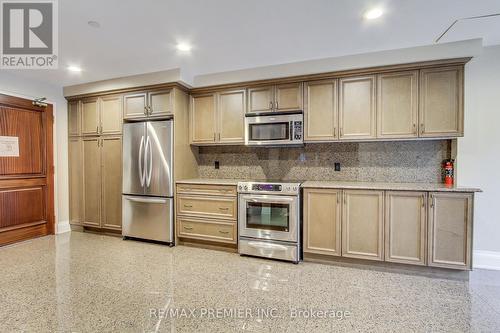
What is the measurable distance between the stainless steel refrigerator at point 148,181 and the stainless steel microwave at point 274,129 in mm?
1179

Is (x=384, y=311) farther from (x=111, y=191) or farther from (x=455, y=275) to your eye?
(x=111, y=191)

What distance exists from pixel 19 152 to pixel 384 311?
5.11 meters

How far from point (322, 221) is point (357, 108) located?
149cm

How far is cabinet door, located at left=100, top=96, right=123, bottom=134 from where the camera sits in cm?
394

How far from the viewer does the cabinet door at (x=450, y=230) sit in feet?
8.38

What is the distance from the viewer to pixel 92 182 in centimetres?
418

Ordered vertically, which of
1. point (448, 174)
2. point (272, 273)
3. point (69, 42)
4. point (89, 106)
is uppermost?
point (69, 42)

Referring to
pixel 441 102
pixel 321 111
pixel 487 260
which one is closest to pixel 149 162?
pixel 321 111

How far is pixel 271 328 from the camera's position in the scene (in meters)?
1.84

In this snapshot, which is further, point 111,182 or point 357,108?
point 111,182

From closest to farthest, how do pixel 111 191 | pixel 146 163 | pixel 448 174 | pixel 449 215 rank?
pixel 449 215, pixel 448 174, pixel 146 163, pixel 111 191

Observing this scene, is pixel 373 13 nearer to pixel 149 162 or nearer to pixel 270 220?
pixel 270 220

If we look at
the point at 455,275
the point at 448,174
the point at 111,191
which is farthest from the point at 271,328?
the point at 111,191
